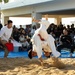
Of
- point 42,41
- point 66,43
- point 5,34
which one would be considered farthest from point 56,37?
point 42,41

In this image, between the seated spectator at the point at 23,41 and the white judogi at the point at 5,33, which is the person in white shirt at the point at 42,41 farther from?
the seated spectator at the point at 23,41

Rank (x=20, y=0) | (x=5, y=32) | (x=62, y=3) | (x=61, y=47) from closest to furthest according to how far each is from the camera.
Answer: (x=5, y=32) → (x=61, y=47) → (x=62, y=3) → (x=20, y=0)

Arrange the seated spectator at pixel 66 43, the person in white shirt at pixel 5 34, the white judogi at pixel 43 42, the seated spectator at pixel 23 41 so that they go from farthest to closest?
1. the seated spectator at pixel 23 41
2. the seated spectator at pixel 66 43
3. the person in white shirt at pixel 5 34
4. the white judogi at pixel 43 42

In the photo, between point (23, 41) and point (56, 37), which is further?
point (56, 37)

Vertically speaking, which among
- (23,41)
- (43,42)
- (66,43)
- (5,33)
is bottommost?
(23,41)

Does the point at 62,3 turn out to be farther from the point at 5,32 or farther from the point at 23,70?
the point at 23,70

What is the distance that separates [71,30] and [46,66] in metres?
8.44

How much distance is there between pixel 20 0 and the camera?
22531 millimetres

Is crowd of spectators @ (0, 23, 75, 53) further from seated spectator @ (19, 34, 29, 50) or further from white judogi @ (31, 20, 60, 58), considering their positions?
white judogi @ (31, 20, 60, 58)

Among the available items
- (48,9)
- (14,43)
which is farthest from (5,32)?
(48,9)

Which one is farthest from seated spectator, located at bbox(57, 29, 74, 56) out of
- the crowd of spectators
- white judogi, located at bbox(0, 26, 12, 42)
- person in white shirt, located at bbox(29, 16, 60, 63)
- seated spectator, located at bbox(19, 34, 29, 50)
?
person in white shirt, located at bbox(29, 16, 60, 63)

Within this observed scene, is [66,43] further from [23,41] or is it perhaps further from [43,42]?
[43,42]

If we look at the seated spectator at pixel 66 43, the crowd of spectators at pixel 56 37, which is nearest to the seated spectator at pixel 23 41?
the crowd of spectators at pixel 56 37

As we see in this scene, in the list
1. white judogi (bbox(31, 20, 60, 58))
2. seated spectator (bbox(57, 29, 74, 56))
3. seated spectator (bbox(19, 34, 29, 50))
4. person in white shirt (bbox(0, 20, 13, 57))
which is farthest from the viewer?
seated spectator (bbox(19, 34, 29, 50))
